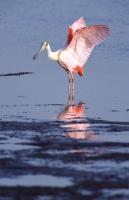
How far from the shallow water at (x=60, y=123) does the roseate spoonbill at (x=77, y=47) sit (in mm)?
407

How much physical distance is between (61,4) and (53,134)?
2769cm

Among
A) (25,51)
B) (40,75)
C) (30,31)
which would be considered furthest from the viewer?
(30,31)

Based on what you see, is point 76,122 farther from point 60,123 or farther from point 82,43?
point 82,43

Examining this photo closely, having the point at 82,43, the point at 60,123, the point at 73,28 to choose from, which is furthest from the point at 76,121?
the point at 73,28

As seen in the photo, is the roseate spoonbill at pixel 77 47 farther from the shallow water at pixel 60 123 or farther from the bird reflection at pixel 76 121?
the bird reflection at pixel 76 121

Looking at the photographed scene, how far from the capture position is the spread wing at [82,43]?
21531 mm

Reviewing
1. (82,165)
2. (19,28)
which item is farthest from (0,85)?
(19,28)

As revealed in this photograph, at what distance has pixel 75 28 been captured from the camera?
2236 centimetres

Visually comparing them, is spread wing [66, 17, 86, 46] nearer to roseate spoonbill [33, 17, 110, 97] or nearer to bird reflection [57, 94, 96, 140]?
roseate spoonbill [33, 17, 110, 97]

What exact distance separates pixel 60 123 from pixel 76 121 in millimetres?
419

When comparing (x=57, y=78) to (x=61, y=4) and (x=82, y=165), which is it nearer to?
(x=82, y=165)

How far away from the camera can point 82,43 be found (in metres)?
22.0

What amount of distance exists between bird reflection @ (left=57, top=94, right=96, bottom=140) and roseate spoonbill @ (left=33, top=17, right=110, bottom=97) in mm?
2735

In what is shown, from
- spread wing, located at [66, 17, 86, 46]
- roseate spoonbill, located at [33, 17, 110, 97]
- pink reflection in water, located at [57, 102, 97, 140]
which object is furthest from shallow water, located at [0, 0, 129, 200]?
spread wing, located at [66, 17, 86, 46]
